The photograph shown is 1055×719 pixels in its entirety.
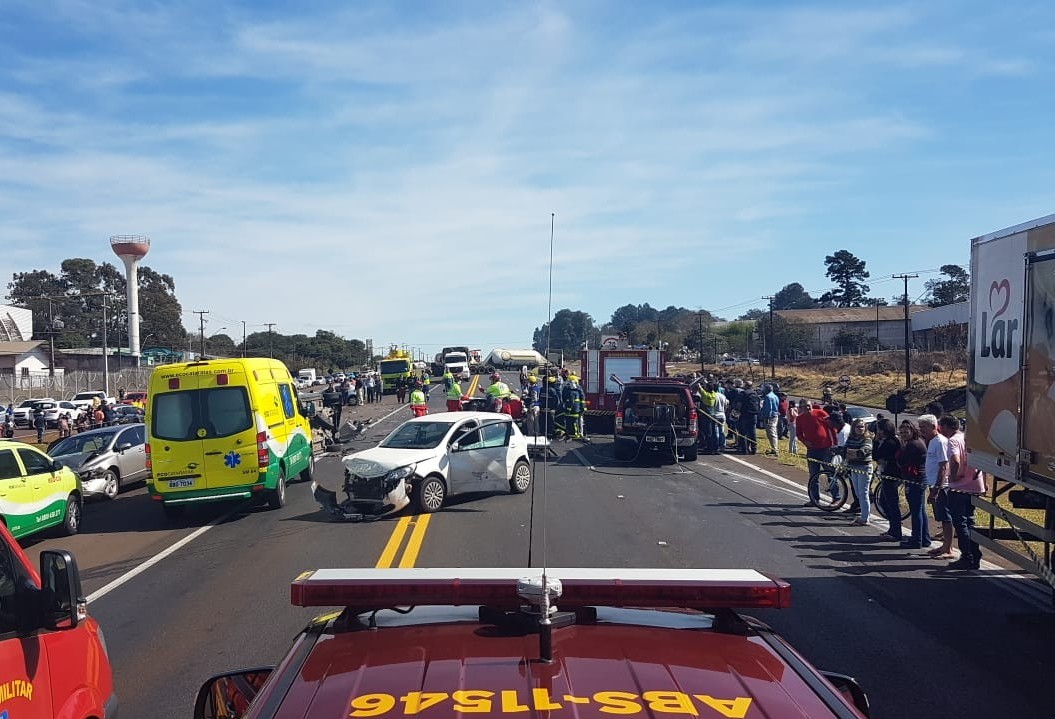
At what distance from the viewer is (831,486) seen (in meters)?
15.0

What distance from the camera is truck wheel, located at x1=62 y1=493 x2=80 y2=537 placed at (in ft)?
45.3

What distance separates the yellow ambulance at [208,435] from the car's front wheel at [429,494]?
259 centimetres

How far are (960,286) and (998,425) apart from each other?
8480cm

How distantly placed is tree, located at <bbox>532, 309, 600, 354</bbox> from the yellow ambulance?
796 centimetres

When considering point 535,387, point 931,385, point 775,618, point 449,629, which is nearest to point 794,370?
point 931,385

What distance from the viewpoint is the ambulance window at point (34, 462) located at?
515 inches

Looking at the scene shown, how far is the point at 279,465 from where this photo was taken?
623 inches

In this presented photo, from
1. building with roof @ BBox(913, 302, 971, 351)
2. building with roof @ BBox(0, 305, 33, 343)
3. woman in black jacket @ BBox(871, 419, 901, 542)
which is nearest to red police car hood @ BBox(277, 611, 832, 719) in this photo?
woman in black jacket @ BBox(871, 419, 901, 542)

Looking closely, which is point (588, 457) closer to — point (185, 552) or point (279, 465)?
point (279, 465)

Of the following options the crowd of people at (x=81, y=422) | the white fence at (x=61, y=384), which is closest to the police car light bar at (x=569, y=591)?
the crowd of people at (x=81, y=422)

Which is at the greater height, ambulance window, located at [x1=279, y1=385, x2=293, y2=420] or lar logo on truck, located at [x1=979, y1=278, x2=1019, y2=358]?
lar logo on truck, located at [x1=979, y1=278, x2=1019, y2=358]

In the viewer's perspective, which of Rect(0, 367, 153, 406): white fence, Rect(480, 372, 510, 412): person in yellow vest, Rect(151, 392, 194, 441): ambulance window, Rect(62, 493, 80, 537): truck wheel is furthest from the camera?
Rect(0, 367, 153, 406): white fence

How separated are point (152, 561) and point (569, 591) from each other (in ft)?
34.6

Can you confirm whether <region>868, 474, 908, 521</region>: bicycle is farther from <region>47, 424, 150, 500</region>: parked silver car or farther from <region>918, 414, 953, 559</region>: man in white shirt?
<region>47, 424, 150, 500</region>: parked silver car
